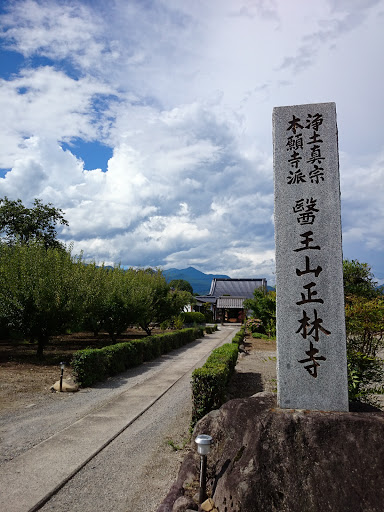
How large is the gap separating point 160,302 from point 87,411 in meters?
17.3

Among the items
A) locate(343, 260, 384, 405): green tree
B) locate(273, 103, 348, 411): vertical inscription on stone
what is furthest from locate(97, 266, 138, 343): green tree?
locate(273, 103, 348, 411): vertical inscription on stone

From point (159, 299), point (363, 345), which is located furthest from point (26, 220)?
point (363, 345)

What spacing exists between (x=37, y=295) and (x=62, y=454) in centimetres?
839

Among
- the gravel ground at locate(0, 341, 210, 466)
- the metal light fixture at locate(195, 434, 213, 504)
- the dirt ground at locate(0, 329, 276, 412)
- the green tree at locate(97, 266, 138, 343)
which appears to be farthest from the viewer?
the green tree at locate(97, 266, 138, 343)

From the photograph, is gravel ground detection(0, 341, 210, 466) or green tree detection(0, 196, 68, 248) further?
green tree detection(0, 196, 68, 248)

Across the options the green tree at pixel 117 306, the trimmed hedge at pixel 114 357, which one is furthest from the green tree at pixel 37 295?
the green tree at pixel 117 306

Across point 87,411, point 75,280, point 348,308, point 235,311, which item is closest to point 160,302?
point 75,280

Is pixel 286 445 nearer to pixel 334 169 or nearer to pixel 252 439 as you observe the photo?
pixel 252 439

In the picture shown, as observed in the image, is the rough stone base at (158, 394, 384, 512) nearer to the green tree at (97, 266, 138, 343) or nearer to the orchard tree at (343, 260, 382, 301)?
the orchard tree at (343, 260, 382, 301)

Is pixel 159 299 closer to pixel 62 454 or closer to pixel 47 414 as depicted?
pixel 47 414

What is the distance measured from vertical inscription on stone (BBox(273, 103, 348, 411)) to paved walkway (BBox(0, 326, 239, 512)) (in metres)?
3.16

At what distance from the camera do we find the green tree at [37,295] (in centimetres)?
1313

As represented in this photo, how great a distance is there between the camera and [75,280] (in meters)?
14.0

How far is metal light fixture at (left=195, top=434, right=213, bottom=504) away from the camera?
3.86 m
